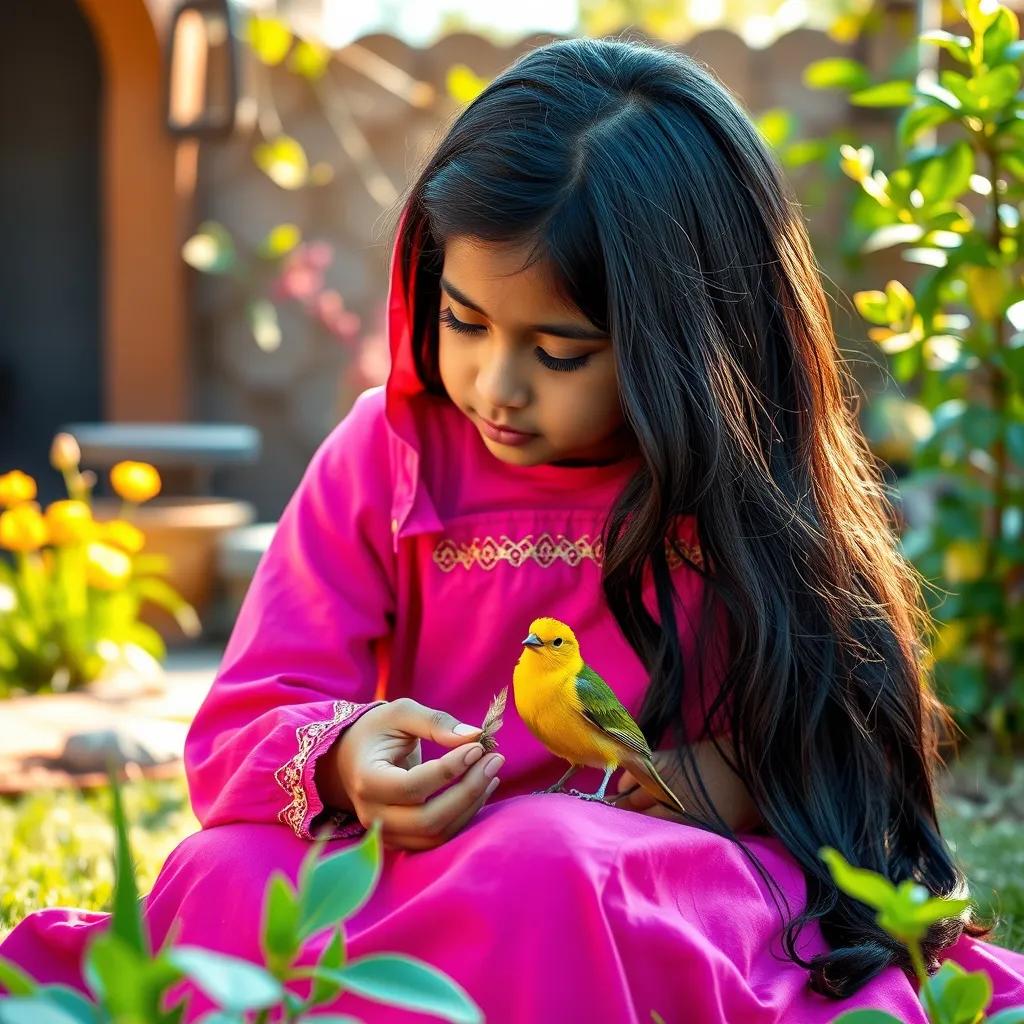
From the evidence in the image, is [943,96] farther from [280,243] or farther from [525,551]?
[280,243]

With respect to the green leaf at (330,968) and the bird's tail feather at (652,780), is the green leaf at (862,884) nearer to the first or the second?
the green leaf at (330,968)

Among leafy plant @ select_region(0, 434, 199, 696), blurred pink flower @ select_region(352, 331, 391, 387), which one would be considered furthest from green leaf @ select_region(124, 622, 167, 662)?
blurred pink flower @ select_region(352, 331, 391, 387)

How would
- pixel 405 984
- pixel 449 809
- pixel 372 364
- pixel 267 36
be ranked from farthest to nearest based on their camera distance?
pixel 267 36, pixel 372 364, pixel 449 809, pixel 405 984

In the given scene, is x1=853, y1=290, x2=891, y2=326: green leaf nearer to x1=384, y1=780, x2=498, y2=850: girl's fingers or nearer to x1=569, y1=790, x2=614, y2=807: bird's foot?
x1=569, y1=790, x2=614, y2=807: bird's foot

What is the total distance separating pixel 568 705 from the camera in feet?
5.08

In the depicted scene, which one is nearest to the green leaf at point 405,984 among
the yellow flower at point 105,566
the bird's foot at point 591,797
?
the bird's foot at point 591,797

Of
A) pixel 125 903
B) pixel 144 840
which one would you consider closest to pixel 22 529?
pixel 144 840

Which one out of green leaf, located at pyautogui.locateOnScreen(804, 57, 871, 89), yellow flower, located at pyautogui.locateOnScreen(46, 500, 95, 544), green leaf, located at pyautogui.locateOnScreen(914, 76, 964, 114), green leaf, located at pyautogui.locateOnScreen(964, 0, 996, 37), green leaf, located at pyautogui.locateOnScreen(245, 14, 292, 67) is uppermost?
green leaf, located at pyautogui.locateOnScreen(245, 14, 292, 67)

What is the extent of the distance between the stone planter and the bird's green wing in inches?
121

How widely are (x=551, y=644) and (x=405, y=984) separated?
2.26 ft

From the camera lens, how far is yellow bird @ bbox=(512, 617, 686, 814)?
60.8 inches

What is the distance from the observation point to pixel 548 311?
1626 millimetres

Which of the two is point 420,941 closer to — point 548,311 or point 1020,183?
point 548,311

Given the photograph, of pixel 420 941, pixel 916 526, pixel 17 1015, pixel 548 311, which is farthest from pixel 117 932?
pixel 916 526
